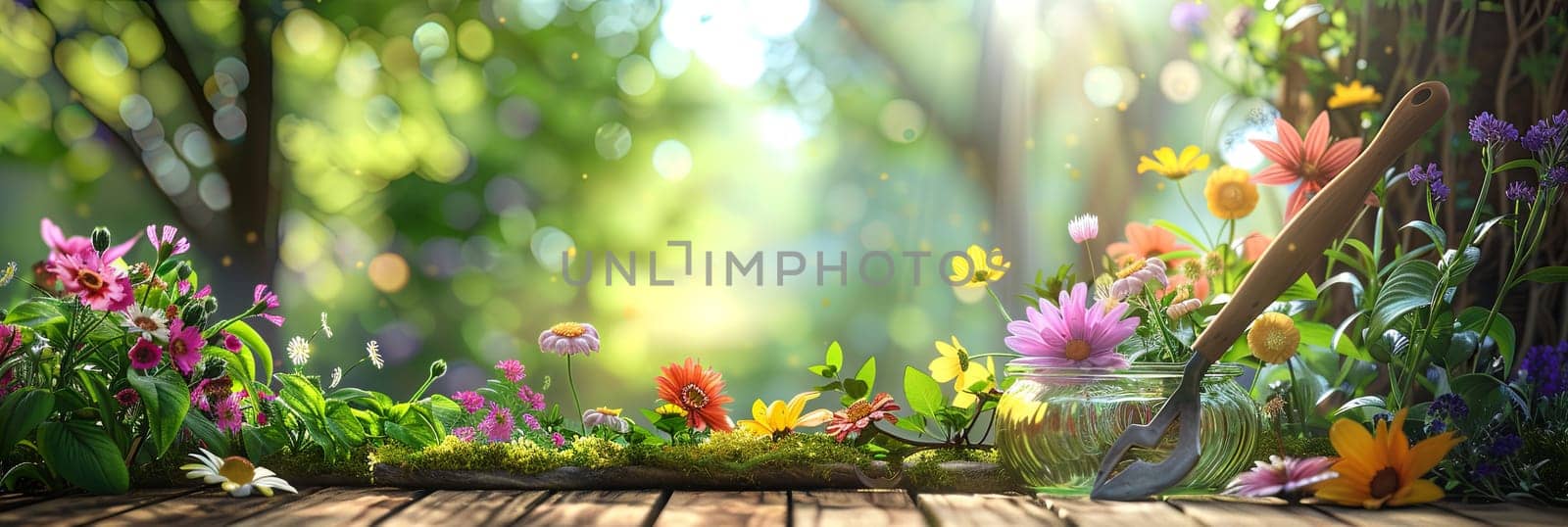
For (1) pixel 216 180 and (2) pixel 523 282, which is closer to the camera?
(1) pixel 216 180

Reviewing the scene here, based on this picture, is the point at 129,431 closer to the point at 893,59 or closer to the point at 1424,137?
the point at 1424,137

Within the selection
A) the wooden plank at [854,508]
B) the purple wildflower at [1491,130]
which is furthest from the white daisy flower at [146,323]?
the purple wildflower at [1491,130]

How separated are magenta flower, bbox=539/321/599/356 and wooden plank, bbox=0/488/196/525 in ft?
0.94

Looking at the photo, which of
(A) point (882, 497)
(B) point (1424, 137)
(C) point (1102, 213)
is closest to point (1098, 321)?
(A) point (882, 497)

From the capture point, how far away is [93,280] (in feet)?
2.47

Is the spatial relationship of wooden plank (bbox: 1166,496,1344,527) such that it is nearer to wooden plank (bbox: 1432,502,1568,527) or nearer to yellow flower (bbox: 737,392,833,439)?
wooden plank (bbox: 1432,502,1568,527)

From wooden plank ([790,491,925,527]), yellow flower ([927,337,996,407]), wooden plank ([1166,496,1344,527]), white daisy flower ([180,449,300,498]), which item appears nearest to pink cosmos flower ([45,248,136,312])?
white daisy flower ([180,449,300,498])

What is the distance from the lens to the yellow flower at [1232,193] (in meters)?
0.90

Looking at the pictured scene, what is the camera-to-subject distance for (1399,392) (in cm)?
82

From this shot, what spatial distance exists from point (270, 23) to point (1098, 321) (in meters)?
2.25

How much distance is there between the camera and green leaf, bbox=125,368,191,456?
2.50 feet

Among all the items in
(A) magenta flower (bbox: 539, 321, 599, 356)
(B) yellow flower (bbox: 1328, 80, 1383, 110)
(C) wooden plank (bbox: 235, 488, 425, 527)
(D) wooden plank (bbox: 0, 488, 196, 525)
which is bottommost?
(C) wooden plank (bbox: 235, 488, 425, 527)

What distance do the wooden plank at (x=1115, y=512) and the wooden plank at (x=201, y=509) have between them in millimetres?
525

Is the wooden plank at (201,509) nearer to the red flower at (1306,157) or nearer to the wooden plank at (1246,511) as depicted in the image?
the wooden plank at (1246,511)
